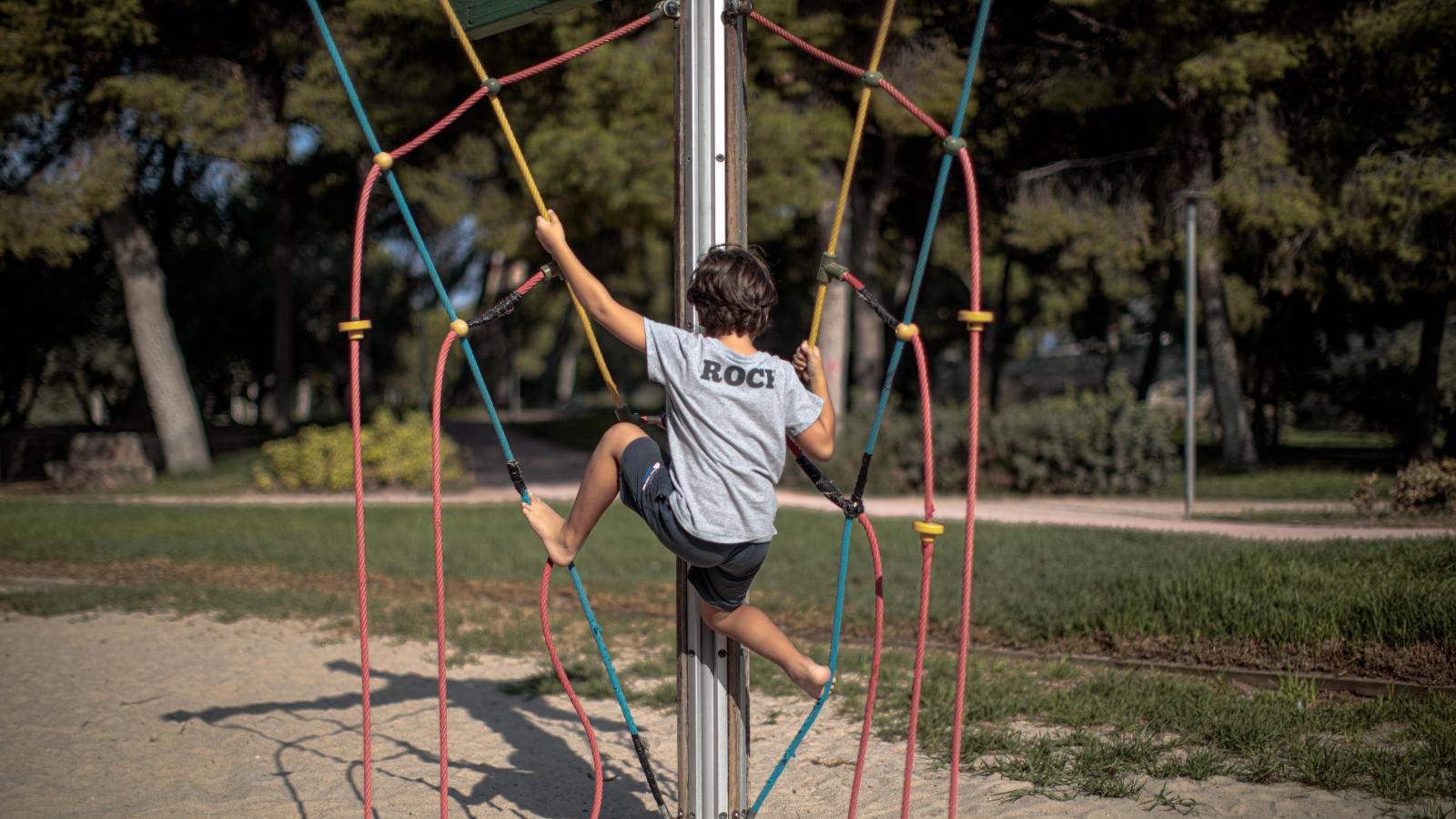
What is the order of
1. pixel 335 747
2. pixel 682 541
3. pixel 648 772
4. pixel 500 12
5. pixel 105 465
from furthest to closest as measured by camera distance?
pixel 105 465, pixel 335 747, pixel 500 12, pixel 648 772, pixel 682 541

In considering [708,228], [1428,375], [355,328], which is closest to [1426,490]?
[1428,375]

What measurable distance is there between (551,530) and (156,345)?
15.7m

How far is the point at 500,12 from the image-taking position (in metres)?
3.66

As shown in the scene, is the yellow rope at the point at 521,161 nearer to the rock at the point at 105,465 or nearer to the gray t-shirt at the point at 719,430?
the gray t-shirt at the point at 719,430

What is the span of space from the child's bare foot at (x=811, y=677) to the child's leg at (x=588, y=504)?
0.67 metres

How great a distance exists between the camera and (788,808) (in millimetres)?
3842

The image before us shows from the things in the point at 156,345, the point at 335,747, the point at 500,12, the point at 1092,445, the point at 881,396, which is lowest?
the point at 335,747

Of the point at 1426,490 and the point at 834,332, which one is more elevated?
the point at 834,332

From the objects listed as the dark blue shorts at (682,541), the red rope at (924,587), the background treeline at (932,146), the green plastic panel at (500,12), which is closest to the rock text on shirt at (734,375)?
the dark blue shorts at (682,541)

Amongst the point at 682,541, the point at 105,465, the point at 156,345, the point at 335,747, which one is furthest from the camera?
the point at 156,345

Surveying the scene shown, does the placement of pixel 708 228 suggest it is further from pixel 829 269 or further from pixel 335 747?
pixel 335 747

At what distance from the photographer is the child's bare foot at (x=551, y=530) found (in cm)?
327

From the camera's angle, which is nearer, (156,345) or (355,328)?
(355,328)

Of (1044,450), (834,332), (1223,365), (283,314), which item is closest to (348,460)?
(834,332)
